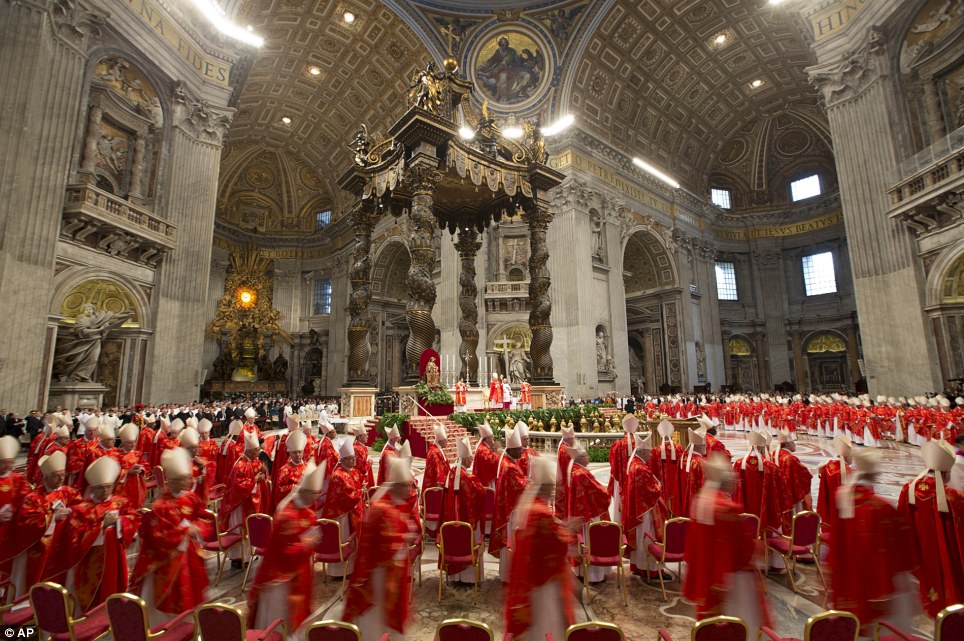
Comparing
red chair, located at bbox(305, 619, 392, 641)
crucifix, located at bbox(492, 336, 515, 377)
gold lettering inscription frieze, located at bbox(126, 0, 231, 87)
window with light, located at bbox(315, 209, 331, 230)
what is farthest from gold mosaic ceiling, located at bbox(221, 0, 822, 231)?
red chair, located at bbox(305, 619, 392, 641)

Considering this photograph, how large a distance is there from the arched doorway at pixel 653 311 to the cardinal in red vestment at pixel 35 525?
23.3m

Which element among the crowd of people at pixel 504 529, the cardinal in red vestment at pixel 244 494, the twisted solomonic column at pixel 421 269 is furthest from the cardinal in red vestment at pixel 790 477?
the twisted solomonic column at pixel 421 269

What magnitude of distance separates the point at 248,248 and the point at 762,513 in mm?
30446

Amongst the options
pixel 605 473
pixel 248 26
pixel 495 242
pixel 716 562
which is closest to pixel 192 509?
pixel 716 562

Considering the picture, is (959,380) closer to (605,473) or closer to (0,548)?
(605,473)

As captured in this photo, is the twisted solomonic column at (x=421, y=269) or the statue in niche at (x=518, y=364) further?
the statue in niche at (x=518, y=364)

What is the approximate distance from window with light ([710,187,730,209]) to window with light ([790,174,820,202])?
376 centimetres

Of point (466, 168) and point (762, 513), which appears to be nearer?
point (762, 513)

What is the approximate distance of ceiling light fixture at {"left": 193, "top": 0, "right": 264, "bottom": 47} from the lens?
554 inches

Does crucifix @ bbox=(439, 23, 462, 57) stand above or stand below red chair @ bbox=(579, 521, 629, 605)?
above

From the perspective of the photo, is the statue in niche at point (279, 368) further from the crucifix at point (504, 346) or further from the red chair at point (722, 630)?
the red chair at point (722, 630)

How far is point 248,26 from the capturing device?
1853cm

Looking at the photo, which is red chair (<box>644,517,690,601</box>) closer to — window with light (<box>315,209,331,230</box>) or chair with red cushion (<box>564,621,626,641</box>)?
chair with red cushion (<box>564,621,626,641</box>)

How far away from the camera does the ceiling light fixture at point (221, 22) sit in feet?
46.2
